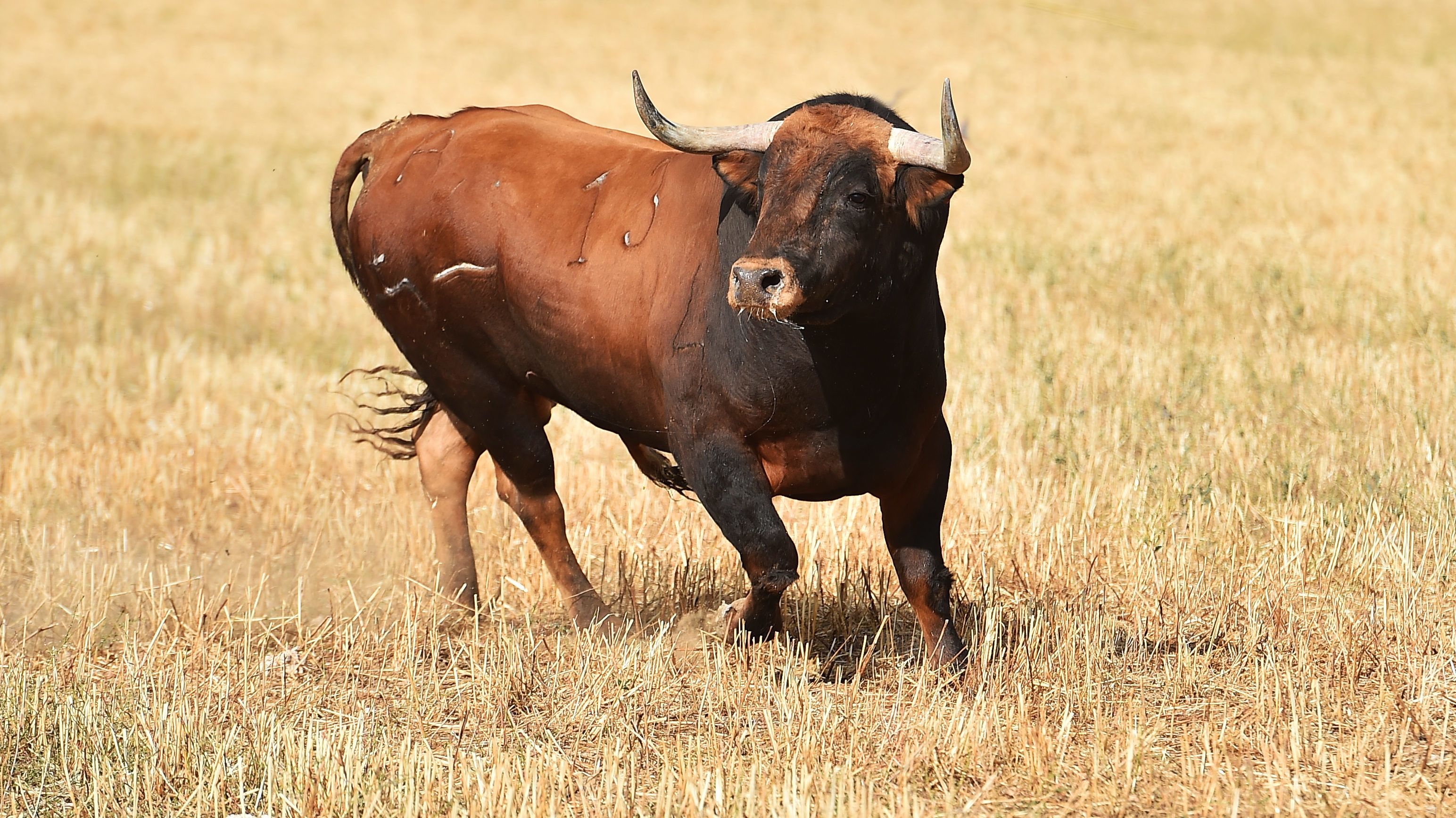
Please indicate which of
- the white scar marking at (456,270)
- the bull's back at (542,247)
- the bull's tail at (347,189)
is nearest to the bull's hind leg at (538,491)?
the bull's back at (542,247)

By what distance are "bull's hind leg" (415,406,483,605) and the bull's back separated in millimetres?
509

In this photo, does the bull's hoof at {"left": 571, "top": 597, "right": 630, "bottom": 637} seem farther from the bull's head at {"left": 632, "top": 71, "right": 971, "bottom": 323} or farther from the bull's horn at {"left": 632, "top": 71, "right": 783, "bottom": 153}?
the bull's horn at {"left": 632, "top": 71, "right": 783, "bottom": 153}

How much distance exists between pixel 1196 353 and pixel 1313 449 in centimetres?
217

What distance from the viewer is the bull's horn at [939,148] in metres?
4.57

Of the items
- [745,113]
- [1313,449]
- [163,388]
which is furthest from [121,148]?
[1313,449]

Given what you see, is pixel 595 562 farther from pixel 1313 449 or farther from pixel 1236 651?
pixel 1313 449

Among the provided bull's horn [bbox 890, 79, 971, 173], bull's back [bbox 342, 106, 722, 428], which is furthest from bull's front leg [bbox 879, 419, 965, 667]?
bull's horn [bbox 890, 79, 971, 173]

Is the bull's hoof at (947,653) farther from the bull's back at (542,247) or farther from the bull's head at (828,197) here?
the bull's head at (828,197)

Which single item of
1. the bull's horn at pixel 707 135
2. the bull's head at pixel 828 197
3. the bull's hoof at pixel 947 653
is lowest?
the bull's hoof at pixel 947 653

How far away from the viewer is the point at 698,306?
5320 millimetres

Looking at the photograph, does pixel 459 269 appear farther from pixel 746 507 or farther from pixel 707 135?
pixel 746 507

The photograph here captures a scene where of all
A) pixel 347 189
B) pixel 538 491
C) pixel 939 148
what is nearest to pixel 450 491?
pixel 538 491

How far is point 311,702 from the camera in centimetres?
539

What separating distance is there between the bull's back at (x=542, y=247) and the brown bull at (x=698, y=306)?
1 cm
